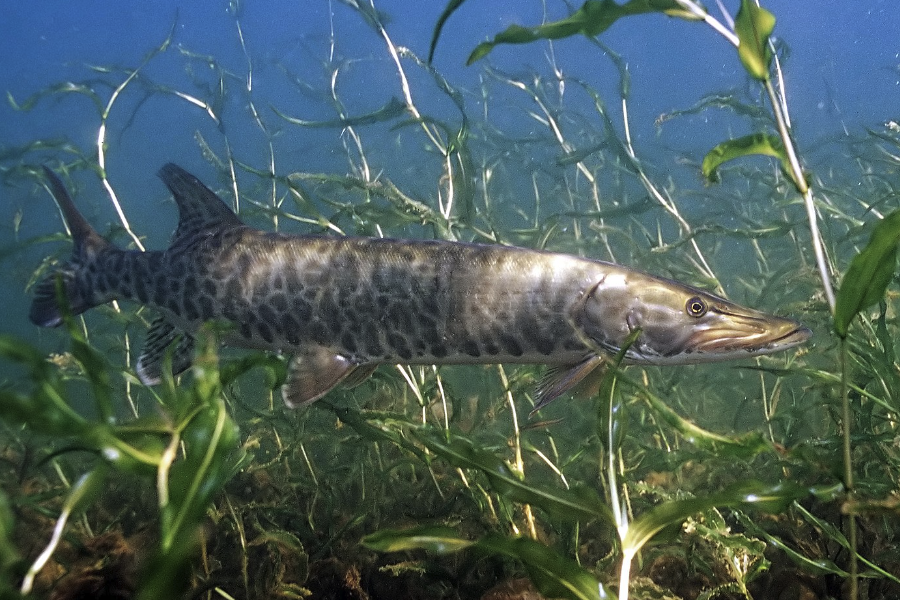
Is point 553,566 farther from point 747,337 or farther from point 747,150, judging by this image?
point 747,337

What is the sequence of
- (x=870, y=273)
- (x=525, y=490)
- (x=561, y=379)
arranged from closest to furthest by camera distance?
(x=870, y=273) → (x=525, y=490) → (x=561, y=379)

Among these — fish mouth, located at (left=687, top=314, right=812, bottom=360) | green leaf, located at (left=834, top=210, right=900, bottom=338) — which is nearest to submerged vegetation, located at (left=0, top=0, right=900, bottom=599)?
green leaf, located at (left=834, top=210, right=900, bottom=338)

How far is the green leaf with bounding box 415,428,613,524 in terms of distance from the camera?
1.57 meters

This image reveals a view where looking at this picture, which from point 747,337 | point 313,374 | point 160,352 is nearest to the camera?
point 747,337

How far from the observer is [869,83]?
90.6 meters

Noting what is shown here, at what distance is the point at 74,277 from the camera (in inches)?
148

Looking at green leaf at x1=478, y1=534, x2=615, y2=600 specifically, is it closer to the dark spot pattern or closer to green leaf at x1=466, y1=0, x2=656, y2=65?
green leaf at x1=466, y1=0, x2=656, y2=65

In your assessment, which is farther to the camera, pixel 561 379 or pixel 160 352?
pixel 160 352

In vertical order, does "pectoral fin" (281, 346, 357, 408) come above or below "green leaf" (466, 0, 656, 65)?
below

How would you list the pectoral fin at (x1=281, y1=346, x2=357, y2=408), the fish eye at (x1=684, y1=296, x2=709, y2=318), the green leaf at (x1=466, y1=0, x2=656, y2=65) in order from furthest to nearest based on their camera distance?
the pectoral fin at (x1=281, y1=346, x2=357, y2=408)
the fish eye at (x1=684, y1=296, x2=709, y2=318)
the green leaf at (x1=466, y1=0, x2=656, y2=65)

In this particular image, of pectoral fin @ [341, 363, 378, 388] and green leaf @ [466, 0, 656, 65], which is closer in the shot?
green leaf @ [466, 0, 656, 65]

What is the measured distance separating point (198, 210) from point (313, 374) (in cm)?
143

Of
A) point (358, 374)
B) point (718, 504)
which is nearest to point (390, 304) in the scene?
point (358, 374)

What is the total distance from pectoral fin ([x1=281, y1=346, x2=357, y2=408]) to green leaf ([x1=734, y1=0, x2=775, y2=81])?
2.45m
